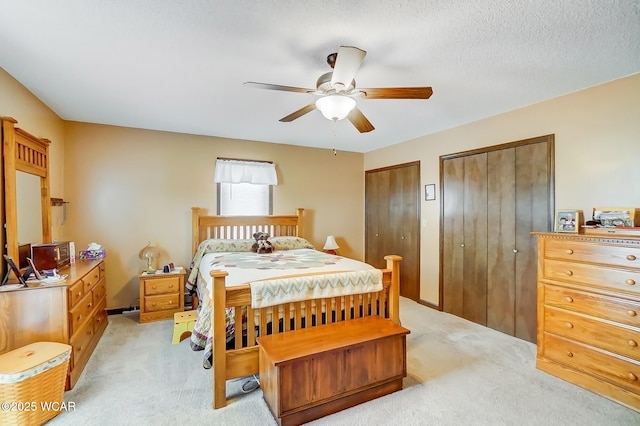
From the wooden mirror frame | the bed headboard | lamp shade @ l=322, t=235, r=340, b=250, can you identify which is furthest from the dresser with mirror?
lamp shade @ l=322, t=235, r=340, b=250

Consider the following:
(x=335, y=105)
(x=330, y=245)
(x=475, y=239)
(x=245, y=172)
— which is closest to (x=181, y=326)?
(x=245, y=172)

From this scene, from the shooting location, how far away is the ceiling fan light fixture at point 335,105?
81.9 inches

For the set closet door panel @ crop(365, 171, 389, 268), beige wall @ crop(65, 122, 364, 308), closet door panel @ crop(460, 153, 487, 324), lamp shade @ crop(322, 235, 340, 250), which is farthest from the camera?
closet door panel @ crop(365, 171, 389, 268)

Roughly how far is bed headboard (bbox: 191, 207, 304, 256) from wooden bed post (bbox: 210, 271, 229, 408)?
2.43 m

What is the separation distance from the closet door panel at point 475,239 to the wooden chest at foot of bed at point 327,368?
189cm

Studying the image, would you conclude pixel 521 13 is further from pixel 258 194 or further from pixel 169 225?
pixel 169 225

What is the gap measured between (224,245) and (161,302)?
100cm

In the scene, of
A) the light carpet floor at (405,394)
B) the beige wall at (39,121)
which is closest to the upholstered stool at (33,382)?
the light carpet floor at (405,394)

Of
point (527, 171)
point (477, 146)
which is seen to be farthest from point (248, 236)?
point (527, 171)

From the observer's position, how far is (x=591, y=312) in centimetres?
226

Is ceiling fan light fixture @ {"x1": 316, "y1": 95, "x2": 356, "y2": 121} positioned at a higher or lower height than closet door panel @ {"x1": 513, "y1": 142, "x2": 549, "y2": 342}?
higher

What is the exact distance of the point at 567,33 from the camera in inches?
72.1

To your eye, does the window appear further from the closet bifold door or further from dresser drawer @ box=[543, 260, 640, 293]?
dresser drawer @ box=[543, 260, 640, 293]

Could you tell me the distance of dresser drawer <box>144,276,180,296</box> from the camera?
11.9 ft
